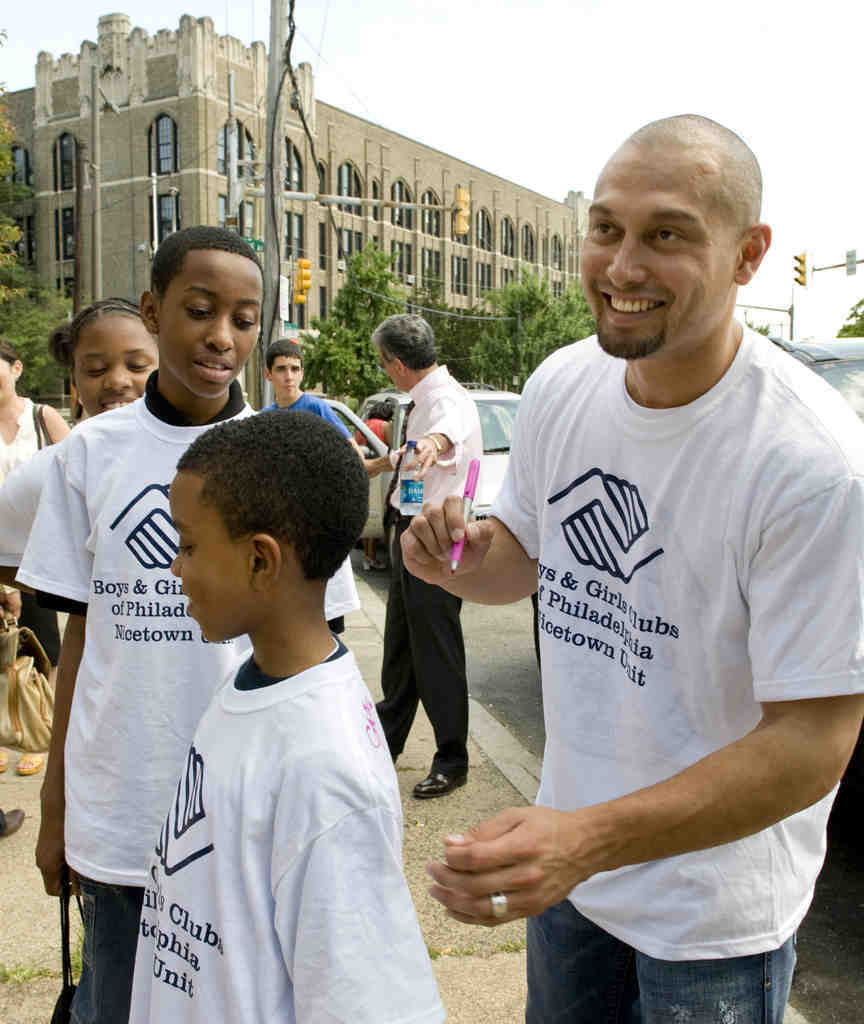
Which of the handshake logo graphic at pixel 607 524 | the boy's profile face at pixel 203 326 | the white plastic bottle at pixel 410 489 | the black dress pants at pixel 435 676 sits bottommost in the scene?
the black dress pants at pixel 435 676

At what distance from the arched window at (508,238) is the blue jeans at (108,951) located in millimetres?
75497

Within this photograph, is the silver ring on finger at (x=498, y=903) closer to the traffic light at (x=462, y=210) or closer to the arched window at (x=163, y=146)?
the traffic light at (x=462, y=210)

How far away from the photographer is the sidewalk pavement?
3.09m

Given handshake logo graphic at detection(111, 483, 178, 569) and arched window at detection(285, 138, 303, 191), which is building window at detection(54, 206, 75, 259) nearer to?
arched window at detection(285, 138, 303, 191)

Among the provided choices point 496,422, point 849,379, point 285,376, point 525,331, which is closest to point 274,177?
point 496,422

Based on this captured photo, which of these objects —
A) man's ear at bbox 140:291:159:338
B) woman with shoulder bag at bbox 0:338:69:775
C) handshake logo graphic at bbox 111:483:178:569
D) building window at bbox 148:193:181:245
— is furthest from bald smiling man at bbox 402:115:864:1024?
building window at bbox 148:193:181:245

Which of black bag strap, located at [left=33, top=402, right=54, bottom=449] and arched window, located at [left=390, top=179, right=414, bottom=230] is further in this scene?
arched window, located at [left=390, top=179, right=414, bottom=230]

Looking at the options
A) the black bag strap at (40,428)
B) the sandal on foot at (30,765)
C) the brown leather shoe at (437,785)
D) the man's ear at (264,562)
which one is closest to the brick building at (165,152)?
the black bag strap at (40,428)

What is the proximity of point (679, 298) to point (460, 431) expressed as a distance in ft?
11.8

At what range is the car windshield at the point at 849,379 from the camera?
4.79 metres

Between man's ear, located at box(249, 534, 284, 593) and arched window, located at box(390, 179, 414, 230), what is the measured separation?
65.1m

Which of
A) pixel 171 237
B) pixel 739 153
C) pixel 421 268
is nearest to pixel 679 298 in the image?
pixel 739 153

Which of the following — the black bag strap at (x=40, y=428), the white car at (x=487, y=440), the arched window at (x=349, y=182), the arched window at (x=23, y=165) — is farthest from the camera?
the arched window at (x=349, y=182)

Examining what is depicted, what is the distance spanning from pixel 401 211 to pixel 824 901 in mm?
63922
